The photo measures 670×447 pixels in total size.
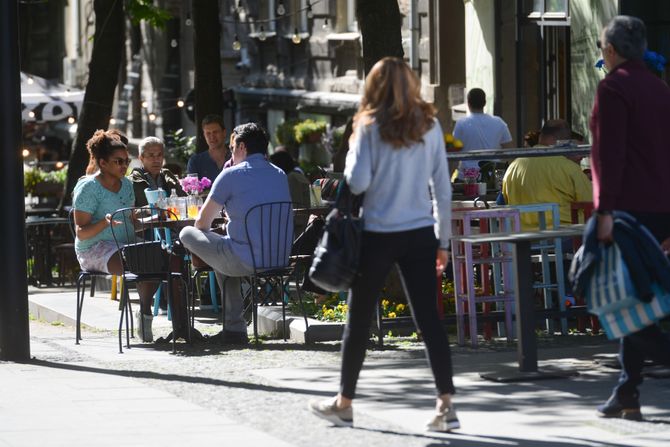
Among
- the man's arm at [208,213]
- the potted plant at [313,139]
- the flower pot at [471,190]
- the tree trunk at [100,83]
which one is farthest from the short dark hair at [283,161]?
the potted plant at [313,139]

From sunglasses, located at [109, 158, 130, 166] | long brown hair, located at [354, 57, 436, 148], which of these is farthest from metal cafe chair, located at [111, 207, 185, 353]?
long brown hair, located at [354, 57, 436, 148]

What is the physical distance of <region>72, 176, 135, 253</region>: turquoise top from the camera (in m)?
12.3

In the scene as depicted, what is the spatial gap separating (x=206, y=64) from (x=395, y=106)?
10388 millimetres

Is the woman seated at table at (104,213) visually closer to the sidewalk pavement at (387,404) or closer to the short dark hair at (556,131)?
the sidewalk pavement at (387,404)

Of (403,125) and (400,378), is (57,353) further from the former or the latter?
(403,125)

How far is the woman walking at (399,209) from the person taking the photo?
25.8 ft

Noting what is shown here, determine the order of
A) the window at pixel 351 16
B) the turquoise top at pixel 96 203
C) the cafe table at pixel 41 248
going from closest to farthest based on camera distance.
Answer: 1. the turquoise top at pixel 96 203
2. the cafe table at pixel 41 248
3. the window at pixel 351 16

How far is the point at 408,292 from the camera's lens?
26.3 feet

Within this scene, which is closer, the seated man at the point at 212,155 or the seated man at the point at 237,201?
the seated man at the point at 237,201

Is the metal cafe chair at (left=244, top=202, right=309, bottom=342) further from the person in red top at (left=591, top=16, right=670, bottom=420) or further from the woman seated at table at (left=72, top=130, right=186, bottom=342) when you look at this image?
the person in red top at (left=591, top=16, right=670, bottom=420)

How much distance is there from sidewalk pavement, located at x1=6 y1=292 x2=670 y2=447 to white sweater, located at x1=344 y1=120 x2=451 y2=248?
1.02 m

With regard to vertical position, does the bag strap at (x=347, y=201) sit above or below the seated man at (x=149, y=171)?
below

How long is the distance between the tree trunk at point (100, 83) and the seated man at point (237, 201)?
9.24m

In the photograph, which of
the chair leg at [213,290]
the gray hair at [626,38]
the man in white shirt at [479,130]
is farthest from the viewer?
the man in white shirt at [479,130]
